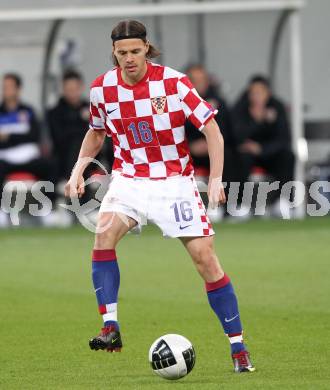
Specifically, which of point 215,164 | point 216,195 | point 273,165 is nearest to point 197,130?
point 273,165

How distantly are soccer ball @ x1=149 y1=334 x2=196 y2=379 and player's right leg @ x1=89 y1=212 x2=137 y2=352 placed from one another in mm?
476

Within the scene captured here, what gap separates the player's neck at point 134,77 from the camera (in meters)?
7.34

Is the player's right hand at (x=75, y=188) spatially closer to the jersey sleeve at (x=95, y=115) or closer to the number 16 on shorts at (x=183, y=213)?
the jersey sleeve at (x=95, y=115)

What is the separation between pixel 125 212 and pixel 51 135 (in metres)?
10.4

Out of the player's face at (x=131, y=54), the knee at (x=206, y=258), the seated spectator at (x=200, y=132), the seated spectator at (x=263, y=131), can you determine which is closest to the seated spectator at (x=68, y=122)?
the seated spectator at (x=200, y=132)

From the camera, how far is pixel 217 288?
7.17 meters

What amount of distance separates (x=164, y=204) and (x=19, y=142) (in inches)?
407

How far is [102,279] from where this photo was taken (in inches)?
293

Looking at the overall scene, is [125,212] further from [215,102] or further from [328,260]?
[215,102]

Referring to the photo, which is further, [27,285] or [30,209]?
[30,209]

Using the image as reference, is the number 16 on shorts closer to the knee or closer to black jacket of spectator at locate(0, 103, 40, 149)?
the knee

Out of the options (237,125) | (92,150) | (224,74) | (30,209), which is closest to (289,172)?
(237,125)

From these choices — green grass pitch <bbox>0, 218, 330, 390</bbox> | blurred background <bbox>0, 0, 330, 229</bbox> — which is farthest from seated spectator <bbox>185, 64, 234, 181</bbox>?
green grass pitch <bbox>0, 218, 330, 390</bbox>

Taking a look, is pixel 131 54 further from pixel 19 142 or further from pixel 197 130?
pixel 19 142
